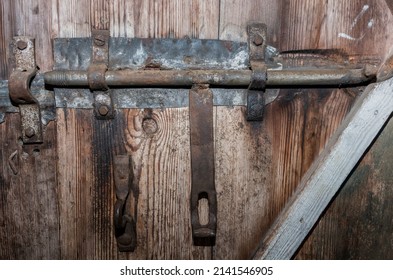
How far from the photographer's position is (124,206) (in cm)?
108

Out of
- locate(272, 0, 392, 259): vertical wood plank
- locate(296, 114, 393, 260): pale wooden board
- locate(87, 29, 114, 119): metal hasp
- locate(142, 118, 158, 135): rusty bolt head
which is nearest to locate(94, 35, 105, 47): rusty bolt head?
locate(87, 29, 114, 119): metal hasp

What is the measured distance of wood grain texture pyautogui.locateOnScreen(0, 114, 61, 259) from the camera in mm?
1047

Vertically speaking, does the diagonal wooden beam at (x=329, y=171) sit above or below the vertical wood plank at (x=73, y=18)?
below

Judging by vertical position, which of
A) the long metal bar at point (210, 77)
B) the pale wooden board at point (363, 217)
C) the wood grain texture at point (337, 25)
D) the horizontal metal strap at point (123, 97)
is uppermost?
the wood grain texture at point (337, 25)

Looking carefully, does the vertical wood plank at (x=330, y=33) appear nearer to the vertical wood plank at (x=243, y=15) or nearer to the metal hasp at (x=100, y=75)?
the vertical wood plank at (x=243, y=15)

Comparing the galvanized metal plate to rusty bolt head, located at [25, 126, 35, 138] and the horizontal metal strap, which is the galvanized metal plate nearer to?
the horizontal metal strap

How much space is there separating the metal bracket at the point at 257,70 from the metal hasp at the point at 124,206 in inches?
13.7

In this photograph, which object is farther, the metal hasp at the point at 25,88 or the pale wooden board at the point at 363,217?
the pale wooden board at the point at 363,217

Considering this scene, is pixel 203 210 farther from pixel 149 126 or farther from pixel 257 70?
pixel 257 70

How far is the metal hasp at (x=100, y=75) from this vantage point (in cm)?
96

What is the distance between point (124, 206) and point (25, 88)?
388 millimetres

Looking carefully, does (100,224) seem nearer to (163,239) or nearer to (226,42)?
(163,239)

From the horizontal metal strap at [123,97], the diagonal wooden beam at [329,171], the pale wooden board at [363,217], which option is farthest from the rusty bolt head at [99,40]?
the pale wooden board at [363,217]

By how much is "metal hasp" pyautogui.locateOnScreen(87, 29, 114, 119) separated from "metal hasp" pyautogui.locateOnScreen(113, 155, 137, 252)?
0.42 feet
